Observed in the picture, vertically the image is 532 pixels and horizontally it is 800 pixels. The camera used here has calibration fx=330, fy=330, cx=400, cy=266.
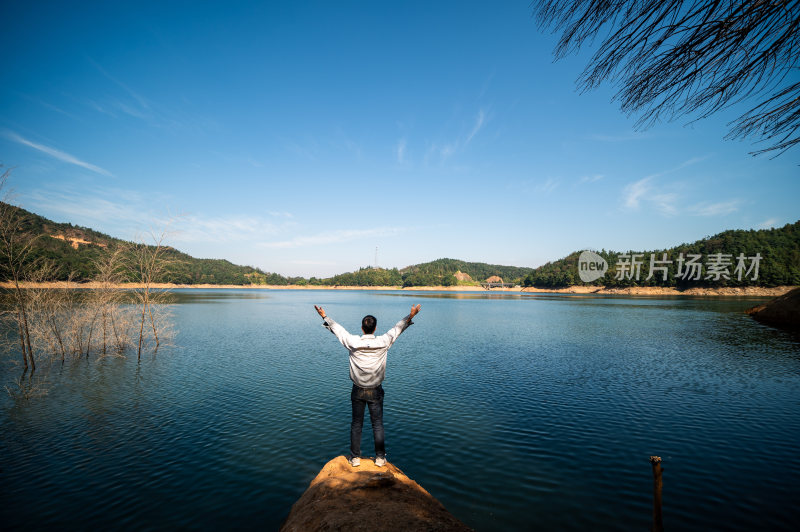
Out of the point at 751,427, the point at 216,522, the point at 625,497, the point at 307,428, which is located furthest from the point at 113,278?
the point at 751,427

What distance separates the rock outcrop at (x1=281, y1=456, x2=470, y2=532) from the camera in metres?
4.97

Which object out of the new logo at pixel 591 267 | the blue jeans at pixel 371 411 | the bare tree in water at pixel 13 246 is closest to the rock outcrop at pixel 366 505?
the blue jeans at pixel 371 411

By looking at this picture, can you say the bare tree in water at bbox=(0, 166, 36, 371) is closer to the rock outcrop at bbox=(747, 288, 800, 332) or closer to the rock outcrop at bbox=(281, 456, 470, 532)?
the rock outcrop at bbox=(281, 456, 470, 532)

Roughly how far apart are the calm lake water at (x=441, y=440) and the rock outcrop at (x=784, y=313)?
21.3 meters

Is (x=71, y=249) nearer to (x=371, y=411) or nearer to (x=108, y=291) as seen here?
(x=108, y=291)

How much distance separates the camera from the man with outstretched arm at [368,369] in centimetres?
650

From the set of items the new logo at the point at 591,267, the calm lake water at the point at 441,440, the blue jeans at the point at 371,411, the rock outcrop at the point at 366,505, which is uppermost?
the new logo at the point at 591,267

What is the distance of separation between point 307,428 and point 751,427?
15505 mm

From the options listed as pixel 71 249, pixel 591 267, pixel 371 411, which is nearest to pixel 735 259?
pixel 591 267

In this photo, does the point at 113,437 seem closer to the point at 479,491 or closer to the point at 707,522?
the point at 479,491

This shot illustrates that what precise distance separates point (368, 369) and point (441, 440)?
19.2ft

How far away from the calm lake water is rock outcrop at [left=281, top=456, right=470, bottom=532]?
177 centimetres

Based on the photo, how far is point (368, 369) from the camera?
653 centimetres

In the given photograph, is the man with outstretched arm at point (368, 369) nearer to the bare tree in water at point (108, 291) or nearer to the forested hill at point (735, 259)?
the bare tree in water at point (108, 291)
